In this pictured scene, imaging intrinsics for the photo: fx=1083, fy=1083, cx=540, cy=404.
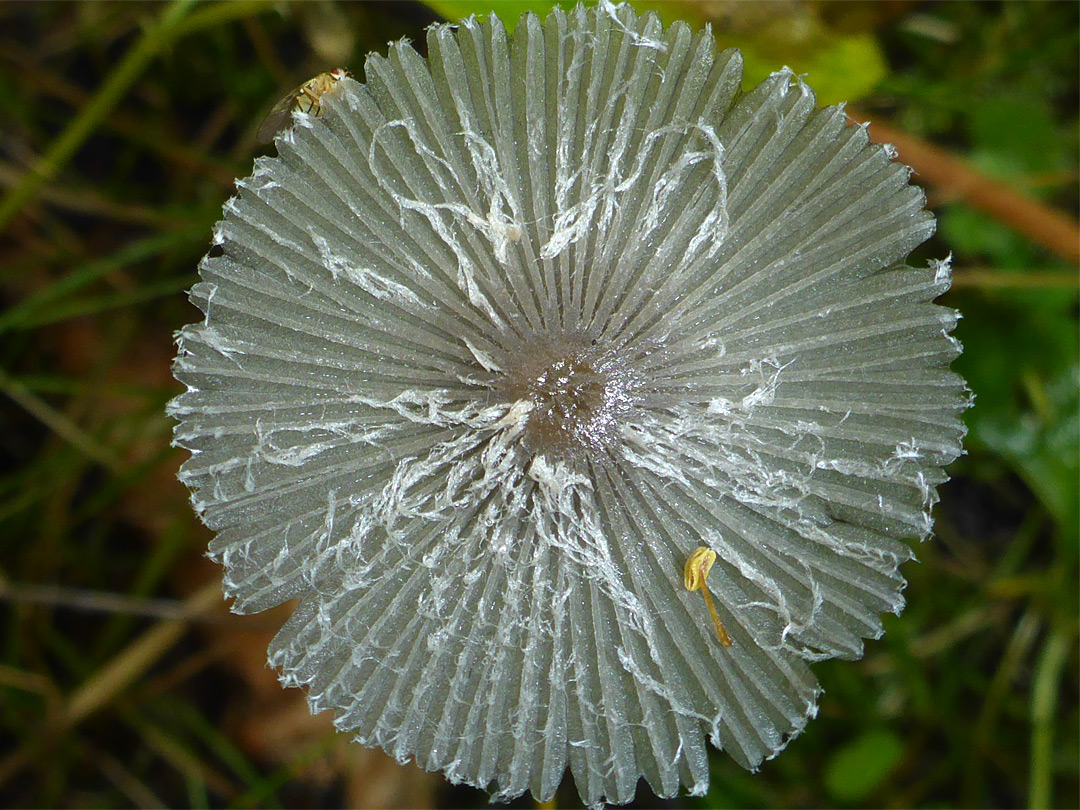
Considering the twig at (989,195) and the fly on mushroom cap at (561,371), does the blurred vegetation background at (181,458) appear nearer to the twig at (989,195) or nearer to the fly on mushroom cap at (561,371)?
the twig at (989,195)

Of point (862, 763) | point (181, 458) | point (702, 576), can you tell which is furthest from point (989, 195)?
point (181, 458)

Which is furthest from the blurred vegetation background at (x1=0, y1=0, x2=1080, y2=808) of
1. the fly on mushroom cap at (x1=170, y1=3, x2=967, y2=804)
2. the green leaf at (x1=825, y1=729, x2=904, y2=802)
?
the fly on mushroom cap at (x1=170, y1=3, x2=967, y2=804)

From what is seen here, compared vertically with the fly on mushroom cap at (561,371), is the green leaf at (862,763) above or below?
below

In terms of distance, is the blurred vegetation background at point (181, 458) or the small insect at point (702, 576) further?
the blurred vegetation background at point (181, 458)

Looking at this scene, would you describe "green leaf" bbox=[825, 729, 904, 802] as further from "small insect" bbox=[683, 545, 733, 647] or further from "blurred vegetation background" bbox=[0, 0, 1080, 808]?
"small insect" bbox=[683, 545, 733, 647]

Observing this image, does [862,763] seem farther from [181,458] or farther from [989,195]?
[181,458]

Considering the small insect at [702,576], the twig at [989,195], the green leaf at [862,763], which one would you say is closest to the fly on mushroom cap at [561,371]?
the small insect at [702,576]
